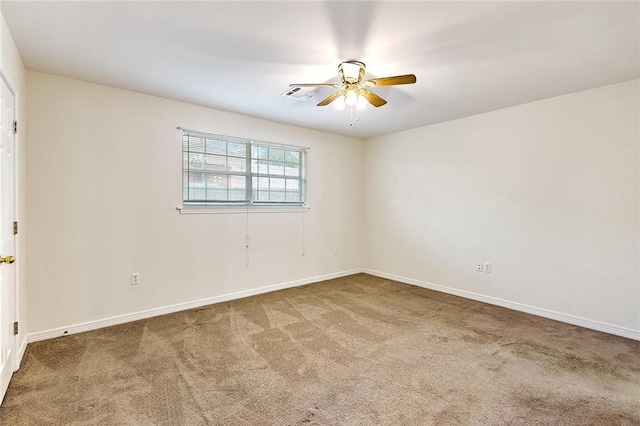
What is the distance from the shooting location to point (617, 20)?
6.53ft

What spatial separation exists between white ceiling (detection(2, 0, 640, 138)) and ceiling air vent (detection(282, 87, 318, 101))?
80mm

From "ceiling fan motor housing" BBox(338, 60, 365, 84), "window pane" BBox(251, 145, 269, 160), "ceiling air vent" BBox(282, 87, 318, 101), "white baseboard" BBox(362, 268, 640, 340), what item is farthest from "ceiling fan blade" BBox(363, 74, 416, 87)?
"white baseboard" BBox(362, 268, 640, 340)

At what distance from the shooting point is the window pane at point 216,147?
392cm

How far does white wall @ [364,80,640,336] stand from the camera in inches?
121

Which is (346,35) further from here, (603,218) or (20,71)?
(603,218)

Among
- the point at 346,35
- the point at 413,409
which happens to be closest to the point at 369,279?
the point at 413,409

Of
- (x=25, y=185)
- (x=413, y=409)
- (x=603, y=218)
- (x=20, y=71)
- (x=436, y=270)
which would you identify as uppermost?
(x=20, y=71)

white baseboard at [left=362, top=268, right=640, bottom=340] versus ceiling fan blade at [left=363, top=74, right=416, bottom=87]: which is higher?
ceiling fan blade at [left=363, top=74, right=416, bottom=87]

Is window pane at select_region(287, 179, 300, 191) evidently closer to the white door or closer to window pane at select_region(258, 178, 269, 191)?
window pane at select_region(258, 178, 269, 191)

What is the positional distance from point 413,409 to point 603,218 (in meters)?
2.84

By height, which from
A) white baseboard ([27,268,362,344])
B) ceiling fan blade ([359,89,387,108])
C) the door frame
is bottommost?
white baseboard ([27,268,362,344])

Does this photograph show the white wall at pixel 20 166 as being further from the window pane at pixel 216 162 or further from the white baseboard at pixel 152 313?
the window pane at pixel 216 162

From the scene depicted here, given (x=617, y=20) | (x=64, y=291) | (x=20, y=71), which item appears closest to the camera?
(x=617, y=20)

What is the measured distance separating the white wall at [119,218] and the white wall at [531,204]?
7.10 ft
